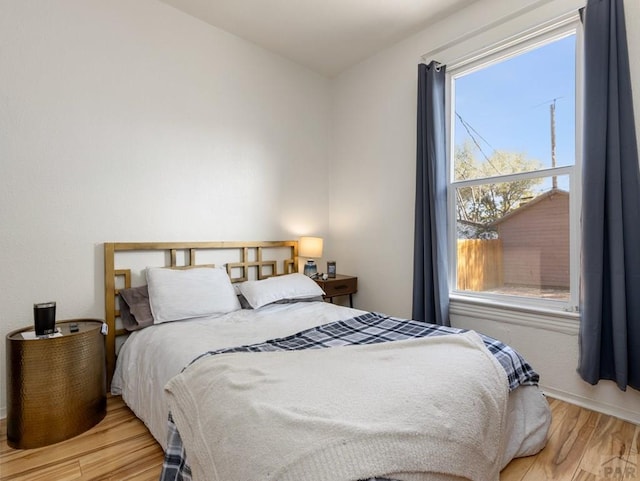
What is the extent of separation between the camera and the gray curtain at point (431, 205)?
2.73 m

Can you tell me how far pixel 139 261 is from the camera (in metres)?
2.50

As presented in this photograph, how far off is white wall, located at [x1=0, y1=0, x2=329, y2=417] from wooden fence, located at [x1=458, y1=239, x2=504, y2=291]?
5.65ft

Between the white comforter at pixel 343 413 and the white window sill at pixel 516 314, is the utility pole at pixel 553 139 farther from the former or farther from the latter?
the white comforter at pixel 343 413

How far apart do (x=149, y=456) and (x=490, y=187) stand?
2.83m

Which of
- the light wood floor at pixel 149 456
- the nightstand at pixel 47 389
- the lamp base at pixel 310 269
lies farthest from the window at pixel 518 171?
the nightstand at pixel 47 389

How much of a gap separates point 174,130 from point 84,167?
706 millimetres

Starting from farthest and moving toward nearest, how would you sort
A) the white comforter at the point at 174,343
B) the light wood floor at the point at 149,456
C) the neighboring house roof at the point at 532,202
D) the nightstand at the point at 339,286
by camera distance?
1. the nightstand at the point at 339,286
2. the neighboring house roof at the point at 532,202
3. the white comforter at the point at 174,343
4. the light wood floor at the point at 149,456

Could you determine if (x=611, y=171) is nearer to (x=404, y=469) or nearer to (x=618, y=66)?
(x=618, y=66)

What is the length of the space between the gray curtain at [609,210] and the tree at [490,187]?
443 mm

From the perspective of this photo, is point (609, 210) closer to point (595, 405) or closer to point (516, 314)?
point (516, 314)

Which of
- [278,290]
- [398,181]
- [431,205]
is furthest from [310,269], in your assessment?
[431,205]

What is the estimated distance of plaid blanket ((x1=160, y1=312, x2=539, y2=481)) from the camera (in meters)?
1.22

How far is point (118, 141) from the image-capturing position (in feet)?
7.89

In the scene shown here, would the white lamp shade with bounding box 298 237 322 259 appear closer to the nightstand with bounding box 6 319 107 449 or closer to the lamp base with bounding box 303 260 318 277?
the lamp base with bounding box 303 260 318 277
